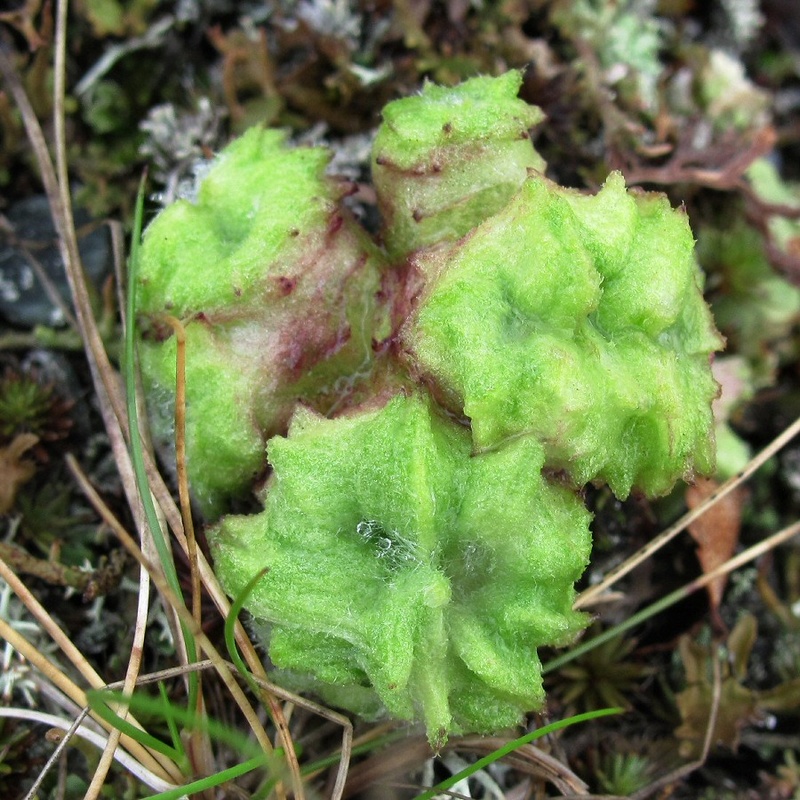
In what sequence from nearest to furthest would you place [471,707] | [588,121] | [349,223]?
[471,707] → [349,223] → [588,121]

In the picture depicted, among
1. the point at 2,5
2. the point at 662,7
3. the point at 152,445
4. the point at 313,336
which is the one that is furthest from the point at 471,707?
the point at 662,7

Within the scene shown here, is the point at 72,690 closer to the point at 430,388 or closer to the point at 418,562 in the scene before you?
the point at 418,562

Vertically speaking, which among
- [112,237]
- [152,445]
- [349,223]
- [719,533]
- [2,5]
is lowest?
[719,533]

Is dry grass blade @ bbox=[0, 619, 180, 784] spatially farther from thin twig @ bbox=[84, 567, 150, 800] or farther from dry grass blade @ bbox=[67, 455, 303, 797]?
dry grass blade @ bbox=[67, 455, 303, 797]

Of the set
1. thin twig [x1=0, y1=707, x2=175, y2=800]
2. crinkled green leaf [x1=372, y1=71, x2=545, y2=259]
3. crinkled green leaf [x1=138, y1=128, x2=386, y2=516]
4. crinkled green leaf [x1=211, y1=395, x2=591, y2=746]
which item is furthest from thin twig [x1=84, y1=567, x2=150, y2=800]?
crinkled green leaf [x1=372, y1=71, x2=545, y2=259]

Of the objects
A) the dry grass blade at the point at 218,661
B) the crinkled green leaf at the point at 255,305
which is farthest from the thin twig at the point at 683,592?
the crinkled green leaf at the point at 255,305

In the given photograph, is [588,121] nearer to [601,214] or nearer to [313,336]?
[601,214]

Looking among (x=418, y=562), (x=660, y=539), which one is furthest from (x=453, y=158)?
(x=660, y=539)

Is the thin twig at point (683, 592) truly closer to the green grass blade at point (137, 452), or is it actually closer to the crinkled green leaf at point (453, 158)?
the green grass blade at point (137, 452)

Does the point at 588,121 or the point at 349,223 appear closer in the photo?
the point at 349,223
